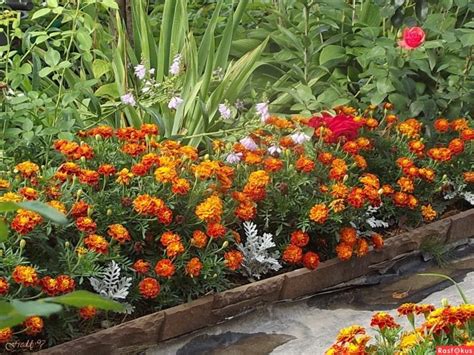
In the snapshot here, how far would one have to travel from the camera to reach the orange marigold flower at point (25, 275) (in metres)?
2.64

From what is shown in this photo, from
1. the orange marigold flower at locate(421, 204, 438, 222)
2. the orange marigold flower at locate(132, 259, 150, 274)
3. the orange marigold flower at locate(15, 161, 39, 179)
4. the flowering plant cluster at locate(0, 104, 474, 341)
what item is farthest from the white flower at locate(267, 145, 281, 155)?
the orange marigold flower at locate(15, 161, 39, 179)

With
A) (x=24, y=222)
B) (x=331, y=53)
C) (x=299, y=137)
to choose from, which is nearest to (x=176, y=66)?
(x=299, y=137)

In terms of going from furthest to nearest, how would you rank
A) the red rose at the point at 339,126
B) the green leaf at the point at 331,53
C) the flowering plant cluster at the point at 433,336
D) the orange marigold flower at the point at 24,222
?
the green leaf at the point at 331,53, the red rose at the point at 339,126, the orange marigold flower at the point at 24,222, the flowering plant cluster at the point at 433,336

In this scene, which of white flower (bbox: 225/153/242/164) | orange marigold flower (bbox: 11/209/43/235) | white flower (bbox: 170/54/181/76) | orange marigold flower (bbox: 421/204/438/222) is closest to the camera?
orange marigold flower (bbox: 11/209/43/235)

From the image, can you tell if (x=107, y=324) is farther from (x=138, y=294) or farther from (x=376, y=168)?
(x=376, y=168)

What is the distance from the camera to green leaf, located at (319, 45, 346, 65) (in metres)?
4.71

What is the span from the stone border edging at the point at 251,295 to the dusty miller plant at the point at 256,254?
54 millimetres

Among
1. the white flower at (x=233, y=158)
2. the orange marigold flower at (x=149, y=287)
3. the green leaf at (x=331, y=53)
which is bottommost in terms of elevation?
the green leaf at (x=331, y=53)

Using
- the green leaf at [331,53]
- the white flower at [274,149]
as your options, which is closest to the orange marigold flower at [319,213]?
the white flower at [274,149]

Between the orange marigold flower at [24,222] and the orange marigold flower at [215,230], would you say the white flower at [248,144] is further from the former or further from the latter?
the orange marigold flower at [24,222]

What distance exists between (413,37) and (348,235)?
49.5 inches

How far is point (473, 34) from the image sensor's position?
14.5 feet

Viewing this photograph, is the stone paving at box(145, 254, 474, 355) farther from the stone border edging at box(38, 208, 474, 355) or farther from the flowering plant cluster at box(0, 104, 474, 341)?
the flowering plant cluster at box(0, 104, 474, 341)

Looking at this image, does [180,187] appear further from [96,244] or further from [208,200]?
[96,244]
